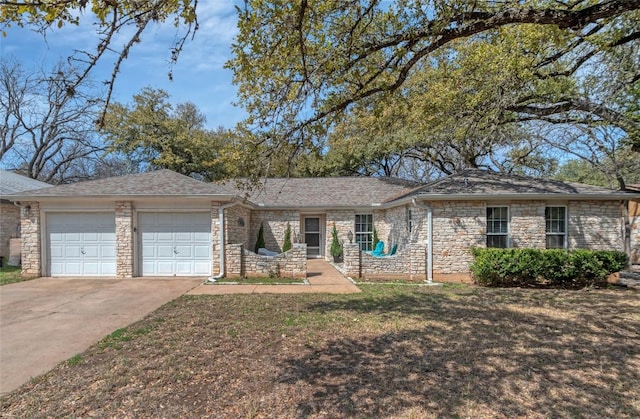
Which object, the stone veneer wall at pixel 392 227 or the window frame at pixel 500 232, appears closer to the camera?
the window frame at pixel 500 232

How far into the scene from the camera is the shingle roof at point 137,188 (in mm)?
11133

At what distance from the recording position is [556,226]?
11.4 m

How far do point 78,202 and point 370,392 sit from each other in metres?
11.8

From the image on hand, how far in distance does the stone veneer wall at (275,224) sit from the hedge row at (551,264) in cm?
824

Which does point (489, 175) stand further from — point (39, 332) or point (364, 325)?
point (39, 332)

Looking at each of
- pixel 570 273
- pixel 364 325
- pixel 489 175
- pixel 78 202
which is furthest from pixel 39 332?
pixel 489 175

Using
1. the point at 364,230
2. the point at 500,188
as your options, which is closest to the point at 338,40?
the point at 500,188

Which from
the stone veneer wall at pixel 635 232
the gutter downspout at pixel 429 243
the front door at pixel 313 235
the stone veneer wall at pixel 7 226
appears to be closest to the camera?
the gutter downspout at pixel 429 243

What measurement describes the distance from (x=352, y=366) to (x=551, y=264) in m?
8.43

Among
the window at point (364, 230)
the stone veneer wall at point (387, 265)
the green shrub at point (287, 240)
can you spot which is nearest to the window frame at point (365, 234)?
the window at point (364, 230)

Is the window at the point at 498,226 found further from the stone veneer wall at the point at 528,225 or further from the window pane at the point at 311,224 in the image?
the window pane at the point at 311,224

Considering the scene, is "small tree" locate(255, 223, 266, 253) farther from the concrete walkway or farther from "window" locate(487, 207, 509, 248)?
"window" locate(487, 207, 509, 248)

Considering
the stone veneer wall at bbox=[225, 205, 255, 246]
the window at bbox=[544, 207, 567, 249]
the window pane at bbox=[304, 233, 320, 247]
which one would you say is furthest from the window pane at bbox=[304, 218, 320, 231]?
the window at bbox=[544, 207, 567, 249]

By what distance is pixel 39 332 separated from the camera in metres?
5.90
